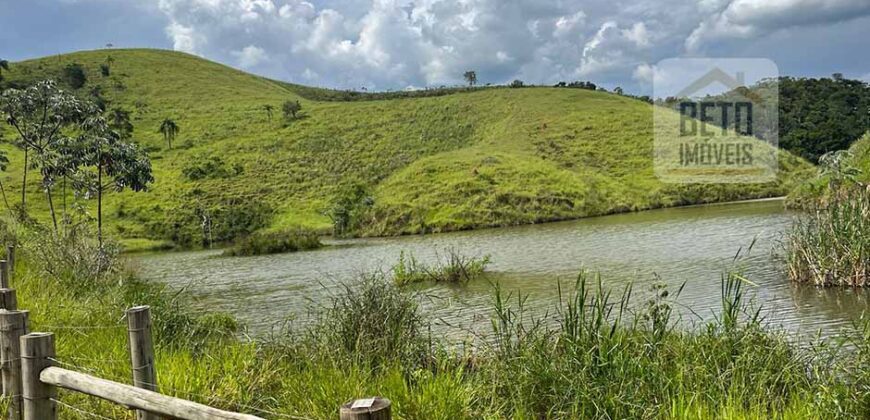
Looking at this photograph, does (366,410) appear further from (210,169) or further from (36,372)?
(210,169)

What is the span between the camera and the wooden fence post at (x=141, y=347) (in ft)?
15.8

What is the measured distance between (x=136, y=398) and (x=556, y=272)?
52.9ft

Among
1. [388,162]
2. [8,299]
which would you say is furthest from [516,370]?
[388,162]

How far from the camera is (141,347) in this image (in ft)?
15.8

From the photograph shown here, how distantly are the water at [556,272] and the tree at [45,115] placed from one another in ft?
16.4

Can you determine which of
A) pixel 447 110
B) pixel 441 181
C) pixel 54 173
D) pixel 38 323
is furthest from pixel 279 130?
pixel 38 323

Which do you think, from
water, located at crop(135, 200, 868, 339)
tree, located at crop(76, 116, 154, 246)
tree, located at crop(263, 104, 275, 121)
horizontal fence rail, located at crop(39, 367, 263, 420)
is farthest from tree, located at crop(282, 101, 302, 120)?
horizontal fence rail, located at crop(39, 367, 263, 420)

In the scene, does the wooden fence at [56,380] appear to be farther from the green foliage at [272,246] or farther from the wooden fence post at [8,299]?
the green foliage at [272,246]

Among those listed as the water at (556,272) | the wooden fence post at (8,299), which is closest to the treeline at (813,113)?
the water at (556,272)

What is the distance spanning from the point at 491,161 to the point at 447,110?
2417 centimetres

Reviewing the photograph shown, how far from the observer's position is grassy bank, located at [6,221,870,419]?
536 cm

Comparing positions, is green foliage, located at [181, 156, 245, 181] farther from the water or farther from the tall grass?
the tall grass

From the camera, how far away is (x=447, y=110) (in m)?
80.1

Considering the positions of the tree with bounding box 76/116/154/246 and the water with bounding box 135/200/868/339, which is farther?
the tree with bounding box 76/116/154/246
